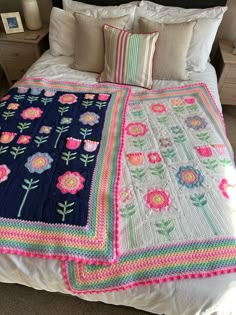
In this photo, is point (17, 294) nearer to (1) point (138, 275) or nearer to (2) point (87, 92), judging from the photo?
(1) point (138, 275)

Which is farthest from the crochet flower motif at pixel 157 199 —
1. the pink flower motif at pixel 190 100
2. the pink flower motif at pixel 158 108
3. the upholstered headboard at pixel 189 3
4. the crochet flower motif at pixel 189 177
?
the upholstered headboard at pixel 189 3

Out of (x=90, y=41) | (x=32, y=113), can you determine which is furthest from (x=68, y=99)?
(x=90, y=41)

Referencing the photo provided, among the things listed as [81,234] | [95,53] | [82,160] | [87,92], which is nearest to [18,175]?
[82,160]

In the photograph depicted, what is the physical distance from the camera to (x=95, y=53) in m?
1.72

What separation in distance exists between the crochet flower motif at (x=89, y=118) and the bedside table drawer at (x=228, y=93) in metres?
1.27

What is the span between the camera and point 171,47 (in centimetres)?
160

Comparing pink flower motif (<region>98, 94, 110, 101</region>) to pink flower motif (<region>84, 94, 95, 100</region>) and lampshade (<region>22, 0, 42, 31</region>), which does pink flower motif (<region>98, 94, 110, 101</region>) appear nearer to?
pink flower motif (<region>84, 94, 95, 100</region>)

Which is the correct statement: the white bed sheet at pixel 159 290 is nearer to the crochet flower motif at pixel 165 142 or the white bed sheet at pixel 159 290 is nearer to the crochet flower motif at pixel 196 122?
the crochet flower motif at pixel 165 142

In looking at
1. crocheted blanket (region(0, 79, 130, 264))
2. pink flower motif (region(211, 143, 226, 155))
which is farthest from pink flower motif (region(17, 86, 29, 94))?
pink flower motif (region(211, 143, 226, 155))

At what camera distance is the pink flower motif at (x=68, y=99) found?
1.46m

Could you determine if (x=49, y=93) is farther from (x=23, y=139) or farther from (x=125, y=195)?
(x=125, y=195)

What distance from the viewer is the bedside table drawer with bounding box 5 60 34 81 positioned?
2273 millimetres

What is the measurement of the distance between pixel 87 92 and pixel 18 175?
31.0 inches

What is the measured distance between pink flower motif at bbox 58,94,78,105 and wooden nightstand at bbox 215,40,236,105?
1.24 meters
